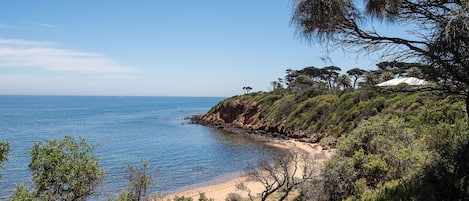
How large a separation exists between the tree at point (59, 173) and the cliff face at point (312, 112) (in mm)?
20039

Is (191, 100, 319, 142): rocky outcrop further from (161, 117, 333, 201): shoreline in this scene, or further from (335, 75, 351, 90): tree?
(335, 75, 351, 90): tree

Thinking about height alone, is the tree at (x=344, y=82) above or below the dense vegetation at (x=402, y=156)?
above

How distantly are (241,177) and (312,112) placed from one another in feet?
66.8

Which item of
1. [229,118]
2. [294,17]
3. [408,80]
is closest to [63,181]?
[294,17]

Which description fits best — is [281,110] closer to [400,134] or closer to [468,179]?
[400,134]

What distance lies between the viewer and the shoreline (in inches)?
771

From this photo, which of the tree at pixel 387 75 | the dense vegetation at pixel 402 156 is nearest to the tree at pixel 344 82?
the dense vegetation at pixel 402 156

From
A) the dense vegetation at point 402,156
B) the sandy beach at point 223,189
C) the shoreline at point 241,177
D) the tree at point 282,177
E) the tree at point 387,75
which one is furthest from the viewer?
the shoreline at point 241,177

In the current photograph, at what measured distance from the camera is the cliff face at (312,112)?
30.4 meters

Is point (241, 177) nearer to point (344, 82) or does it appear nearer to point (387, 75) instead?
point (387, 75)

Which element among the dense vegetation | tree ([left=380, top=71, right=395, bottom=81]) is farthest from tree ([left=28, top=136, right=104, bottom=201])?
tree ([left=380, top=71, right=395, bottom=81])

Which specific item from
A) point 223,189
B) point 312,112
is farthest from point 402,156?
point 312,112

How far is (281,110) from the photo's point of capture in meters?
47.7

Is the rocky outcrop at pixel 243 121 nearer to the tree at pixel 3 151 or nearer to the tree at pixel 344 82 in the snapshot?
the tree at pixel 344 82
